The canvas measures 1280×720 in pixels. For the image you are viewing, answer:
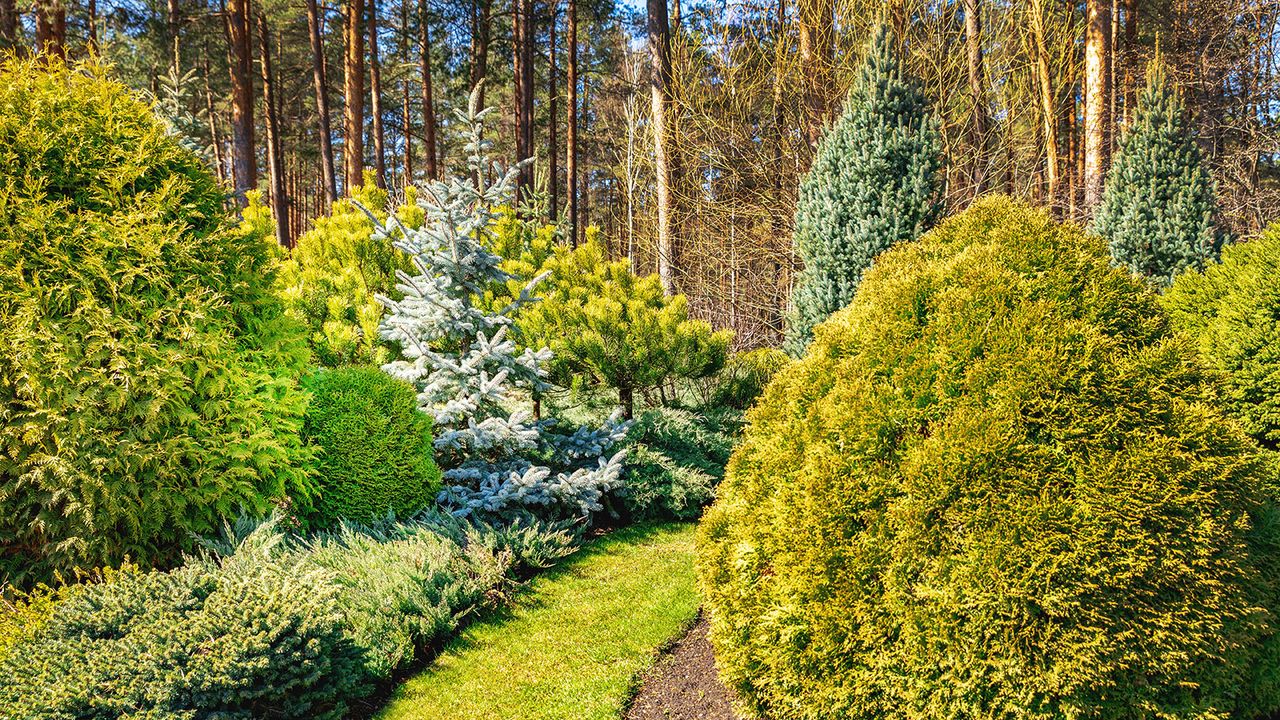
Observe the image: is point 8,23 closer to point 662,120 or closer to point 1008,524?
point 662,120

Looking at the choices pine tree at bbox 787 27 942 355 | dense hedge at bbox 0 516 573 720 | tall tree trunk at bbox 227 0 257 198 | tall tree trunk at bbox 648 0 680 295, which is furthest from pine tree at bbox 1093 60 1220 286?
tall tree trunk at bbox 227 0 257 198

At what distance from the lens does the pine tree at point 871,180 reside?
23.6 feet

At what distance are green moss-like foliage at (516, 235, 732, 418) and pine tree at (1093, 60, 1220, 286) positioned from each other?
6.16 meters

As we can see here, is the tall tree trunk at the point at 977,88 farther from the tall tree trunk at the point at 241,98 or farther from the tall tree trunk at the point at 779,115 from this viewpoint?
the tall tree trunk at the point at 241,98

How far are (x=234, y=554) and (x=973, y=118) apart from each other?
10.1m

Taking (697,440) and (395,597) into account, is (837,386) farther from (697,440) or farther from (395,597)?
(697,440)

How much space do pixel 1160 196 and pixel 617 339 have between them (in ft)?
24.9

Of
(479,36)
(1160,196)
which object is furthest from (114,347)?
(479,36)

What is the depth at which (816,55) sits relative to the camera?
366 inches

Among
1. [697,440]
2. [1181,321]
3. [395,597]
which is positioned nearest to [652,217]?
[697,440]

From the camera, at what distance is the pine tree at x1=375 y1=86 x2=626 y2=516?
5.21 meters

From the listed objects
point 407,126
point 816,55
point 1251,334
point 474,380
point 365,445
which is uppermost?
point 407,126

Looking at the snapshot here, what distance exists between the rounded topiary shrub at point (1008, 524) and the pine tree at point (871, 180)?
461 centimetres

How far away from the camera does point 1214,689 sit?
7.54 feet
